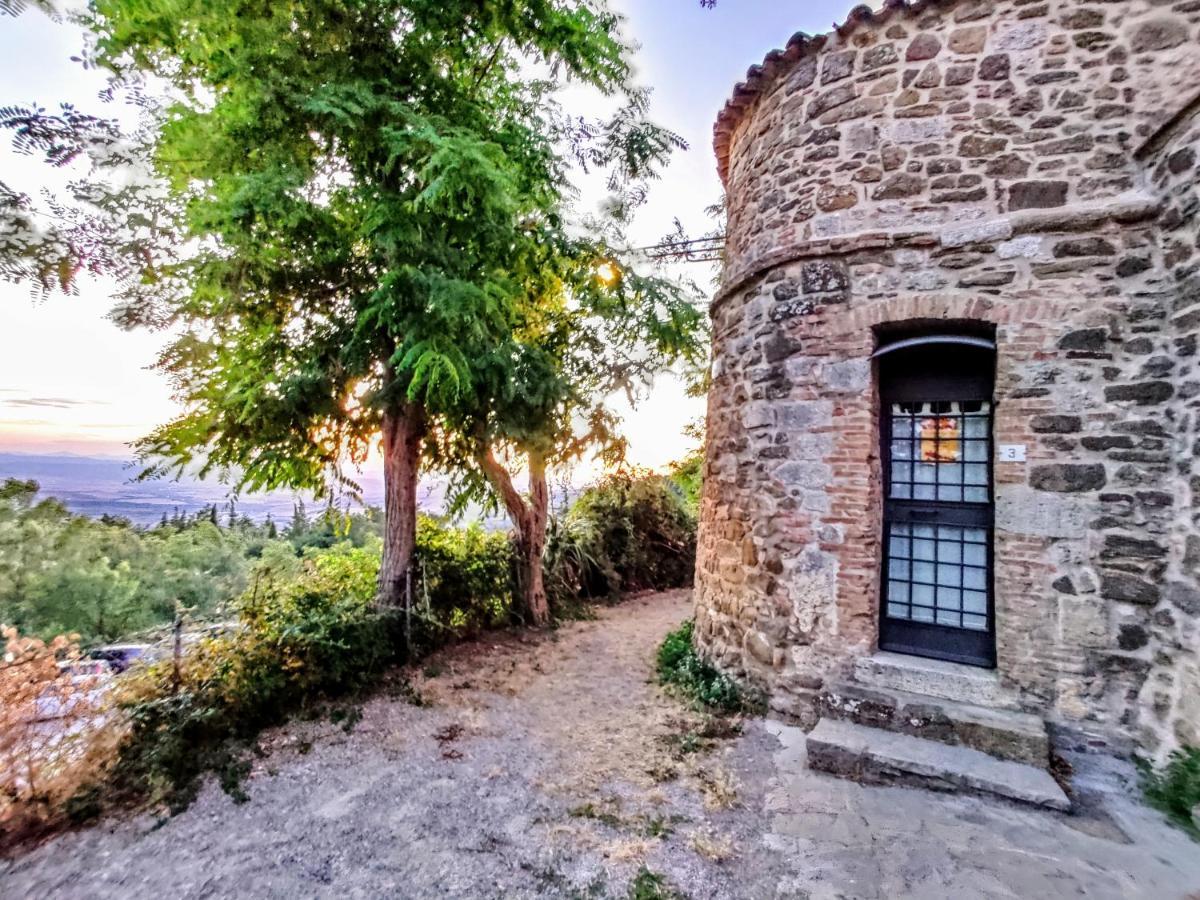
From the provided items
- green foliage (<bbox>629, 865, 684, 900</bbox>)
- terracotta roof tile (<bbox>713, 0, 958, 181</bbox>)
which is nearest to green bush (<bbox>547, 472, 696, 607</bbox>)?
terracotta roof tile (<bbox>713, 0, 958, 181</bbox>)

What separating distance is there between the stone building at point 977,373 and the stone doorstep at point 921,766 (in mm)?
268

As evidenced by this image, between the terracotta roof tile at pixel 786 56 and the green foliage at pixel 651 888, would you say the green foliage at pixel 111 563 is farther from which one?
the terracotta roof tile at pixel 786 56

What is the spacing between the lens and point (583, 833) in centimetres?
318

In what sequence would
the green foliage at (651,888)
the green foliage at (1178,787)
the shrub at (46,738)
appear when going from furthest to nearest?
the shrub at (46,738) → the green foliage at (1178,787) → the green foliage at (651,888)

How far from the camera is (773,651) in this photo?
4.52 m

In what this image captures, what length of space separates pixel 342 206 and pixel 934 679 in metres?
6.09

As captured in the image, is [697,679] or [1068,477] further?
[697,679]

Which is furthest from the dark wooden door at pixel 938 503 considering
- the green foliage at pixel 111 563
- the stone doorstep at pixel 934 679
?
the green foliage at pixel 111 563

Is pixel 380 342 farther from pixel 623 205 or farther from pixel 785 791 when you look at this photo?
pixel 785 791

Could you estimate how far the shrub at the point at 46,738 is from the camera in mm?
3207

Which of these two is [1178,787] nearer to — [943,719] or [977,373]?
[943,719]

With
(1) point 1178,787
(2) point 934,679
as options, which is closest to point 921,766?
(2) point 934,679

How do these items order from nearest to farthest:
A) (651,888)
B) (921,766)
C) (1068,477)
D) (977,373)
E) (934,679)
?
1. (651,888)
2. (921,766)
3. (1068,477)
4. (934,679)
5. (977,373)

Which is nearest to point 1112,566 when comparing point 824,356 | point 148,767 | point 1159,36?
point 824,356
